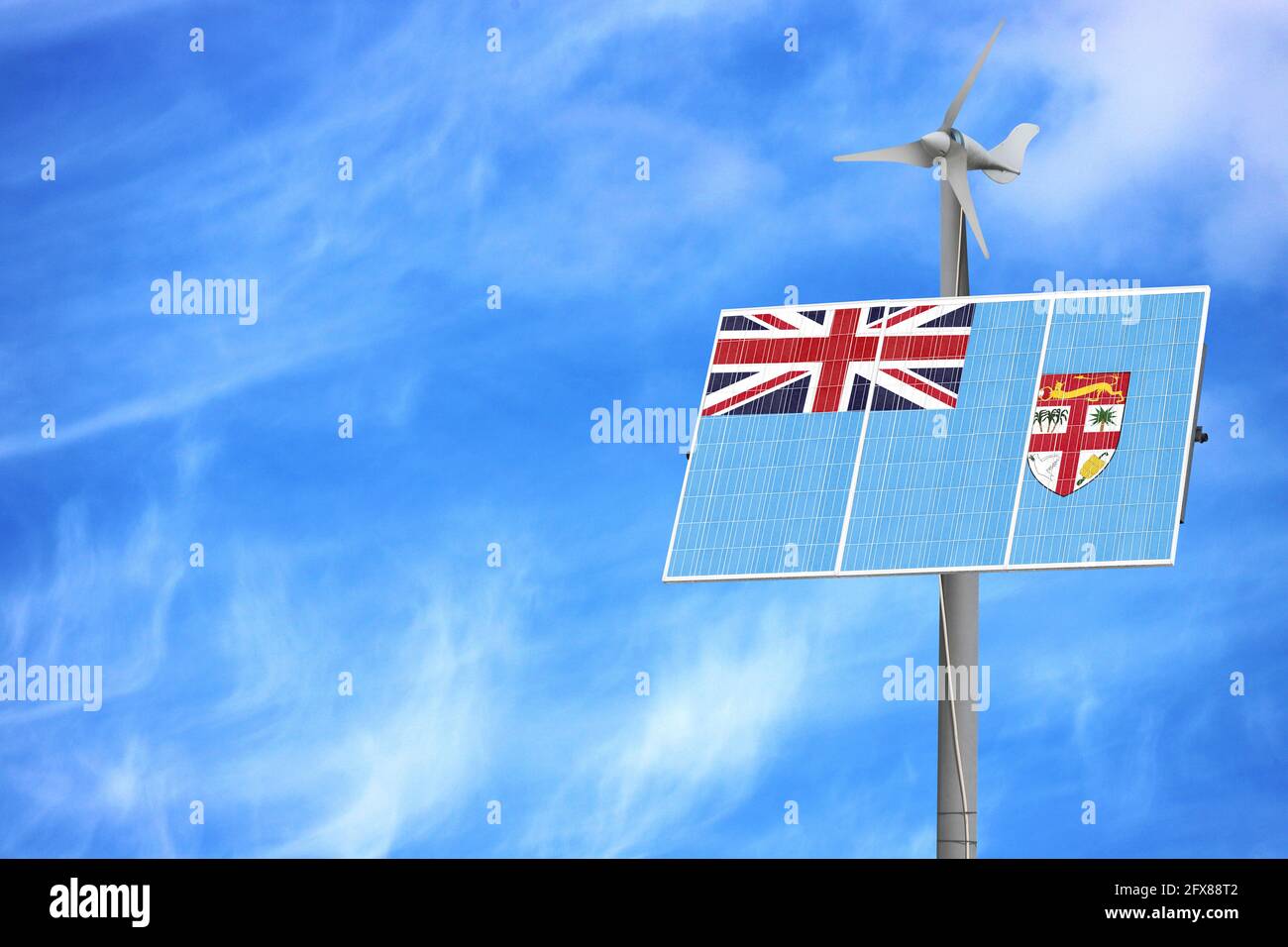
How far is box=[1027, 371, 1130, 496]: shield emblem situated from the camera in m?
44.6

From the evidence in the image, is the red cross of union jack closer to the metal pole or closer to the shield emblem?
the shield emblem

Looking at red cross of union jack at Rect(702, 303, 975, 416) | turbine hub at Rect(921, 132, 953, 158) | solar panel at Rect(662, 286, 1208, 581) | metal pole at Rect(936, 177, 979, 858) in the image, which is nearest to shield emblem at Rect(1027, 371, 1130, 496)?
solar panel at Rect(662, 286, 1208, 581)

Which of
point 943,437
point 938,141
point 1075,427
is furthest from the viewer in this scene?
point 938,141

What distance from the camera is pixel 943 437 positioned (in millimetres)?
45844

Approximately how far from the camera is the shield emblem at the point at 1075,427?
4459 cm

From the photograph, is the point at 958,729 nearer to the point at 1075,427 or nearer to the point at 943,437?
the point at 943,437

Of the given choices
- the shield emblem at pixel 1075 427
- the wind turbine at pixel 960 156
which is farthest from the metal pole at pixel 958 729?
the wind turbine at pixel 960 156

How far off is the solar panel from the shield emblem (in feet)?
0.13

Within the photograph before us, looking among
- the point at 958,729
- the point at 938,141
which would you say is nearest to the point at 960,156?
the point at 938,141

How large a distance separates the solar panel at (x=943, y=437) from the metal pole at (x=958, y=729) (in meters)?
1.71

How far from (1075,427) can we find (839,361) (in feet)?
17.3

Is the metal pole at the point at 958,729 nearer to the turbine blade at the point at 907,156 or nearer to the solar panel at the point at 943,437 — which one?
the solar panel at the point at 943,437

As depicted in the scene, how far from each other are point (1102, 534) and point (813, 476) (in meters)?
6.23

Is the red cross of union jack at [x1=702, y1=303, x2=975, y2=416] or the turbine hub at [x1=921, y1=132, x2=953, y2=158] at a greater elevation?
the turbine hub at [x1=921, y1=132, x2=953, y2=158]
